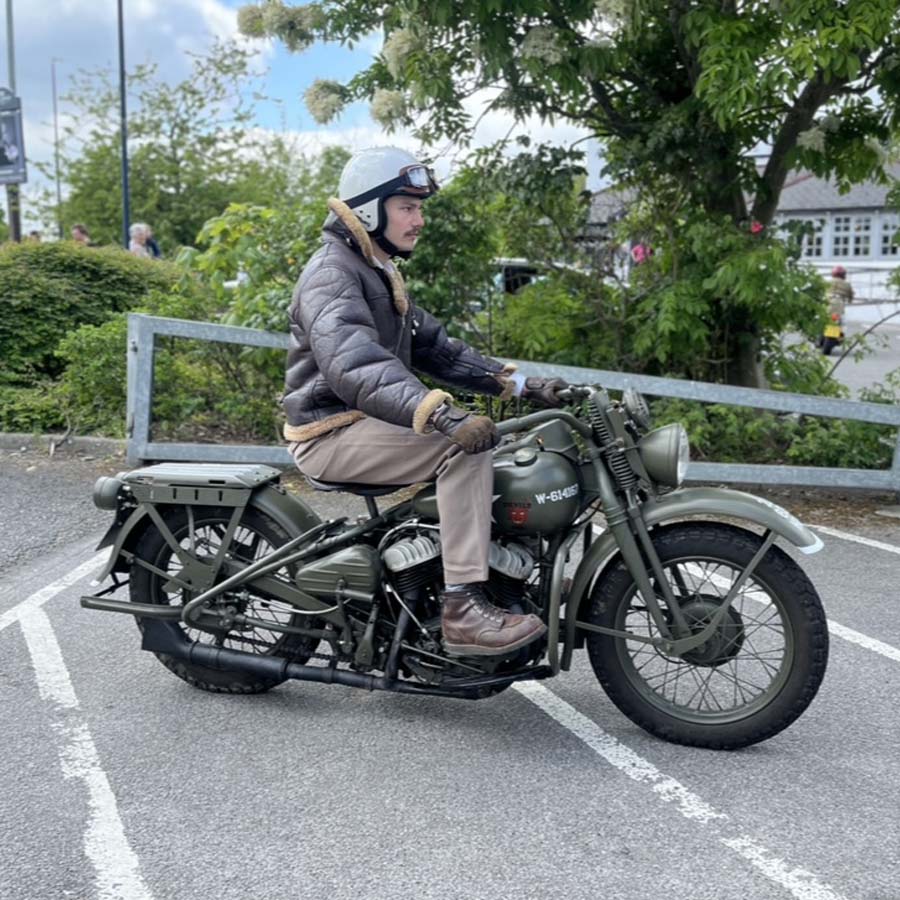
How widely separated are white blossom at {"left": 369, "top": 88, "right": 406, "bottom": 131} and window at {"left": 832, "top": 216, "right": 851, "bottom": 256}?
159ft

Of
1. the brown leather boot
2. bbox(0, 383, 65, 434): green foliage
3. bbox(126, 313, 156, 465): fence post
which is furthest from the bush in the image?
the brown leather boot

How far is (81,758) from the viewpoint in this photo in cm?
386

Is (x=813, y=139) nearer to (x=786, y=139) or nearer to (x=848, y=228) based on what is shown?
(x=786, y=139)

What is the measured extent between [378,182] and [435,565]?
1.31m

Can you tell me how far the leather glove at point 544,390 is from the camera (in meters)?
4.06

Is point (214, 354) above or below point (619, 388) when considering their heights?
above

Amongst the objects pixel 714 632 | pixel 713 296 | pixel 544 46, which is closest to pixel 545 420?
pixel 714 632

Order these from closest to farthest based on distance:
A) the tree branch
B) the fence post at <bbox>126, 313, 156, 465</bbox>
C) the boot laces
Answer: the boot laces, the fence post at <bbox>126, 313, 156, 465</bbox>, the tree branch

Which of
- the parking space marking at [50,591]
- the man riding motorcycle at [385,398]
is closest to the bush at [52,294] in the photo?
the parking space marking at [50,591]

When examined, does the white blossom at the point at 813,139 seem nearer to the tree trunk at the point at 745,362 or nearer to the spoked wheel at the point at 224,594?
the tree trunk at the point at 745,362

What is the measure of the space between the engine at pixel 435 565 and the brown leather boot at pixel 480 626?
11 centimetres

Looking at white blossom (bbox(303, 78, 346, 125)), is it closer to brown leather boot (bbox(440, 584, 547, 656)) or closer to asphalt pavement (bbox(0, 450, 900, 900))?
asphalt pavement (bbox(0, 450, 900, 900))

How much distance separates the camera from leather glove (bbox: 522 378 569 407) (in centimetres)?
406

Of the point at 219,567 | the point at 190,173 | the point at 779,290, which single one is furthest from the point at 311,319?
the point at 190,173
